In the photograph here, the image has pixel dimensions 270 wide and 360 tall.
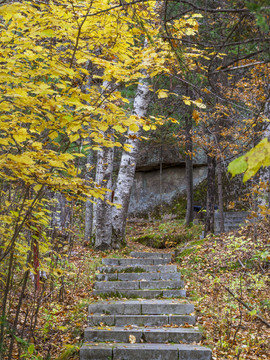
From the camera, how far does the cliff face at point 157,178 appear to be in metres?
15.8

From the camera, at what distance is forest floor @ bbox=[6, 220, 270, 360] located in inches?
171

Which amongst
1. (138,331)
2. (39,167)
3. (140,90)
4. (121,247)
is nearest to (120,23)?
(39,167)

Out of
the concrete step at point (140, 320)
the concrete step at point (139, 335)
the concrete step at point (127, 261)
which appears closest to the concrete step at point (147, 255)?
the concrete step at point (127, 261)

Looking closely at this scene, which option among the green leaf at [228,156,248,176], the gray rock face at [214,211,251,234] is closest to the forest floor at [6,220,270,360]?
the gray rock face at [214,211,251,234]

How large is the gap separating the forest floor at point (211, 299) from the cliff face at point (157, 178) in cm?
748

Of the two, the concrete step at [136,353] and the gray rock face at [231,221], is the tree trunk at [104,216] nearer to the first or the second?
the gray rock face at [231,221]

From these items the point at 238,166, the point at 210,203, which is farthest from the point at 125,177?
the point at 238,166

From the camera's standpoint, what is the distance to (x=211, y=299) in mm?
5770

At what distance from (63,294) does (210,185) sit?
216 inches

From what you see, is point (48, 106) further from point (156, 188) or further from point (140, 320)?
point (156, 188)

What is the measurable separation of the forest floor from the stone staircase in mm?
200

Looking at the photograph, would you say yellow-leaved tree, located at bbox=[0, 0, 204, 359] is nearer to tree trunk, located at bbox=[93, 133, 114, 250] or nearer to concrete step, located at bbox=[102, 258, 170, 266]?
concrete step, located at bbox=[102, 258, 170, 266]

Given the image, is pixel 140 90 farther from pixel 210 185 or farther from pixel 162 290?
pixel 162 290

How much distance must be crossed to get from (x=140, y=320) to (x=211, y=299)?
1400 millimetres
